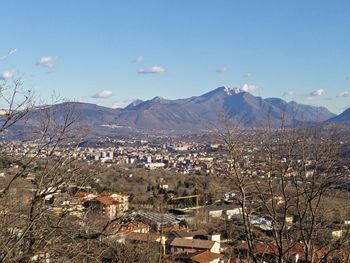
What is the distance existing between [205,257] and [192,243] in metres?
3.29

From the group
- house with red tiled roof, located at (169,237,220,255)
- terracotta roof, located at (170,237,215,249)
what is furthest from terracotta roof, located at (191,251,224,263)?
terracotta roof, located at (170,237,215,249)

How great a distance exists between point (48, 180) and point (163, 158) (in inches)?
2932

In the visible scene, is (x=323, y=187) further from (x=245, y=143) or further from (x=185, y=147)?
(x=185, y=147)

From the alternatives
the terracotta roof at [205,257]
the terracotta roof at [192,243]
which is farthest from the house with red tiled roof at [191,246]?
the terracotta roof at [205,257]

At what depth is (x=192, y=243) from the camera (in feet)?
77.4

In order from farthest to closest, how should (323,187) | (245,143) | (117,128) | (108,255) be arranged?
(117,128), (108,255), (245,143), (323,187)

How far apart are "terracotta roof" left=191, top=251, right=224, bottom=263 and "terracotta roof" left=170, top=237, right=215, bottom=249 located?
1.72 metres

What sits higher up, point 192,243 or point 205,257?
point 205,257

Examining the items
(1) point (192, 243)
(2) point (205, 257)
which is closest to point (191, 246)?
(1) point (192, 243)

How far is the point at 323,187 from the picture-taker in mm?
4469

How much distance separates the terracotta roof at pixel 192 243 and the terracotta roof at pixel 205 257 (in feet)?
5.63

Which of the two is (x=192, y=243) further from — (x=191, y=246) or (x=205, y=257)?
(x=205, y=257)

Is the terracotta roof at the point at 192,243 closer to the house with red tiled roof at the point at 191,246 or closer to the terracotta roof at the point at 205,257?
the house with red tiled roof at the point at 191,246

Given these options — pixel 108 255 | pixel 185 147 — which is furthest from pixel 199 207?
pixel 185 147
